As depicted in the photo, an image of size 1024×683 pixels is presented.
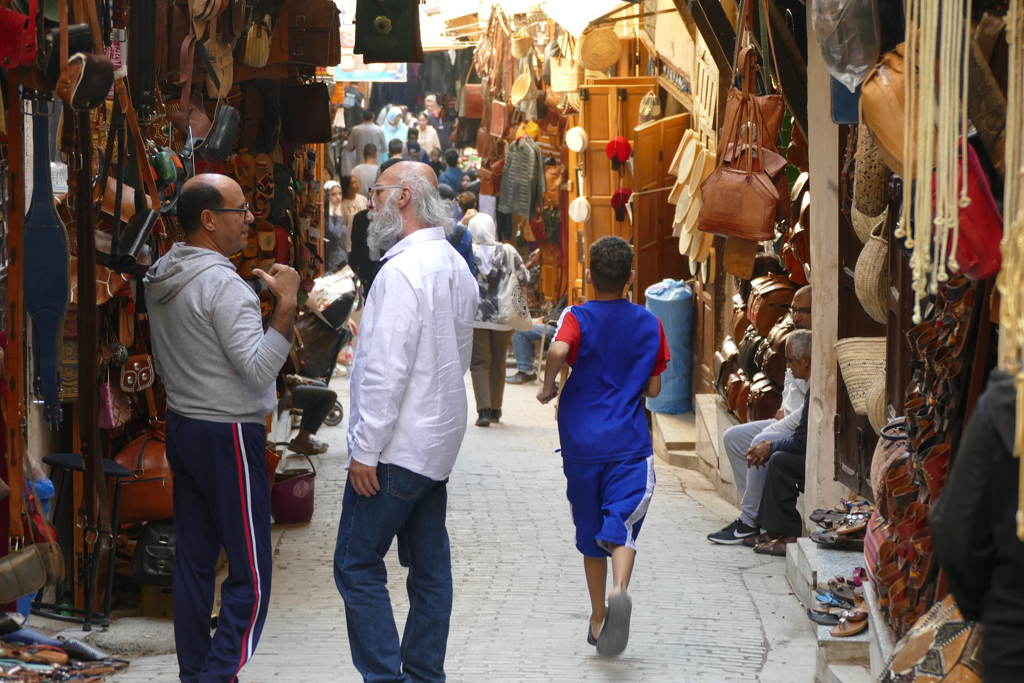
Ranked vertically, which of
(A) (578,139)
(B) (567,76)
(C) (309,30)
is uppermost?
(B) (567,76)

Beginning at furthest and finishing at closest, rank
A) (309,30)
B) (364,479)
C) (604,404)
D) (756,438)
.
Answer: (309,30) < (756,438) < (604,404) < (364,479)

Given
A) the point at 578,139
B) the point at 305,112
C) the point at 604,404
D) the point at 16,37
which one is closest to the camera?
the point at 16,37

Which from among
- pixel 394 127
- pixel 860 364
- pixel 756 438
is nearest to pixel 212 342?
pixel 860 364

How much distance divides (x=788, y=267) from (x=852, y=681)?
3.49 metres

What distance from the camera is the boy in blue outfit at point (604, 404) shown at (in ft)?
15.0

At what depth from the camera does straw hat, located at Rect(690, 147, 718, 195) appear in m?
7.92

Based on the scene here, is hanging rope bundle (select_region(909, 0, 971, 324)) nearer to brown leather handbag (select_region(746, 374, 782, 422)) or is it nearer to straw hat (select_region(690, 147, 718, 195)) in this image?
brown leather handbag (select_region(746, 374, 782, 422))

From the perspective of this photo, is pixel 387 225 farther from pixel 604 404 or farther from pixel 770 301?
pixel 770 301

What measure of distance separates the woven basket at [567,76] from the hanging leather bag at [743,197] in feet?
21.2

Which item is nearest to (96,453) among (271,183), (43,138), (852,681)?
(43,138)

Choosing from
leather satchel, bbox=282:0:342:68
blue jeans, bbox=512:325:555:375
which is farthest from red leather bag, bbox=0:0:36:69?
blue jeans, bbox=512:325:555:375

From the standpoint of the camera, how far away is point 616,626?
424 centimetres

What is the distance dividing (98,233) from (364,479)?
169 cm

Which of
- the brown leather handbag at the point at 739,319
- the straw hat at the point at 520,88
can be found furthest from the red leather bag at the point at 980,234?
the straw hat at the point at 520,88
